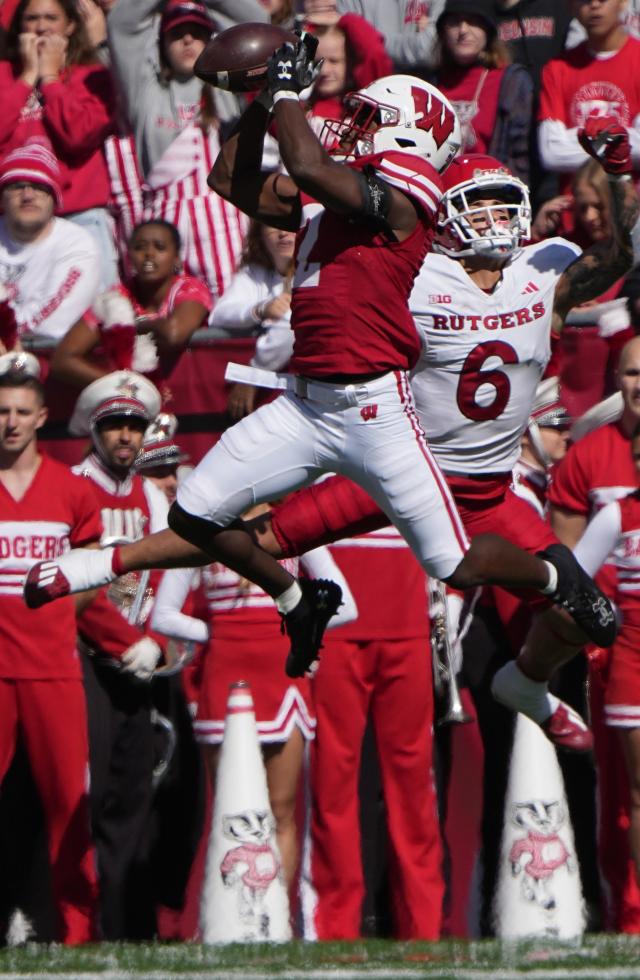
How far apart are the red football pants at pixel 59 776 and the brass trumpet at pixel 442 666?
126 cm

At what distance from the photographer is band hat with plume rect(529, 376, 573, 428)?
A: 26.0ft

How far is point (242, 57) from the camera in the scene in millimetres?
5941

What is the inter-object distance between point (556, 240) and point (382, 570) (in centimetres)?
131

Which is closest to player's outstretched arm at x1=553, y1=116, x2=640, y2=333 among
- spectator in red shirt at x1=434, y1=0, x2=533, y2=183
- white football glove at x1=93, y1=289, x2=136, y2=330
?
white football glove at x1=93, y1=289, x2=136, y2=330

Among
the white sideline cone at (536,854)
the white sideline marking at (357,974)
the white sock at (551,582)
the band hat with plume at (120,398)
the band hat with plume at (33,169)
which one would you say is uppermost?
the band hat with plume at (33,169)

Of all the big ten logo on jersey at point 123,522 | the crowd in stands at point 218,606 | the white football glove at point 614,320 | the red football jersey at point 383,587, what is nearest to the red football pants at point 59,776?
the crowd in stands at point 218,606

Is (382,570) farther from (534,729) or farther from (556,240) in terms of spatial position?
(556,240)

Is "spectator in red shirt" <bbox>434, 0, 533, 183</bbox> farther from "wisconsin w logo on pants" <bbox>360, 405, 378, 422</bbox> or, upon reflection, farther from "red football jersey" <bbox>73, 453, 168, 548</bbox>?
"wisconsin w logo on pants" <bbox>360, 405, 378, 422</bbox>

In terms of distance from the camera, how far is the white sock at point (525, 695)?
6723 millimetres

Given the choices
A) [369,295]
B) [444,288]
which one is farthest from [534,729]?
[369,295]

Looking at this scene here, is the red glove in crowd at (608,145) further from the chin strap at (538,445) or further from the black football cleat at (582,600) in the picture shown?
the chin strap at (538,445)

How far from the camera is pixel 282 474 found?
5.99 meters

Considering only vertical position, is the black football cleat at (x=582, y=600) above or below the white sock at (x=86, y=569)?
below

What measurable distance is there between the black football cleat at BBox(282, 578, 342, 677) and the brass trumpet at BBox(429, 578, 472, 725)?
1193mm
